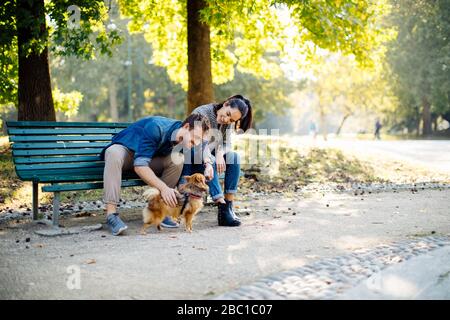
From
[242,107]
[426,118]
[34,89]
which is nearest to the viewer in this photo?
[242,107]

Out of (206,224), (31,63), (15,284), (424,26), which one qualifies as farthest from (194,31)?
(424,26)

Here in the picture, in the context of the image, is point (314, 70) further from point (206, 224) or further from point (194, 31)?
point (206, 224)

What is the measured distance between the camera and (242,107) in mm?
6461

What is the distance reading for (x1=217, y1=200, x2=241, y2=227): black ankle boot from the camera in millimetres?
6609

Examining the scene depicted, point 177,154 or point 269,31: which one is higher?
point 269,31

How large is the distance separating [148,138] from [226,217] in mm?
1402

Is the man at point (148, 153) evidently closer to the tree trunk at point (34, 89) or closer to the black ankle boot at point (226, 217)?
the black ankle boot at point (226, 217)

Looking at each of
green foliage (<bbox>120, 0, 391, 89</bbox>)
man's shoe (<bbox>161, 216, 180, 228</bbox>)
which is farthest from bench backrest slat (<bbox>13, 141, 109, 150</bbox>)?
green foliage (<bbox>120, 0, 391, 89</bbox>)

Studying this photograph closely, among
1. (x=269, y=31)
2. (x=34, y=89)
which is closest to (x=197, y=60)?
(x=34, y=89)

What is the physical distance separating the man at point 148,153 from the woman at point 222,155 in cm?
25

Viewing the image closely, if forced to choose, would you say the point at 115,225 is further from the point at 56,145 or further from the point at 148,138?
the point at 56,145

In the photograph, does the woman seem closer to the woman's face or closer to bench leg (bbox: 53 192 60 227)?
the woman's face
